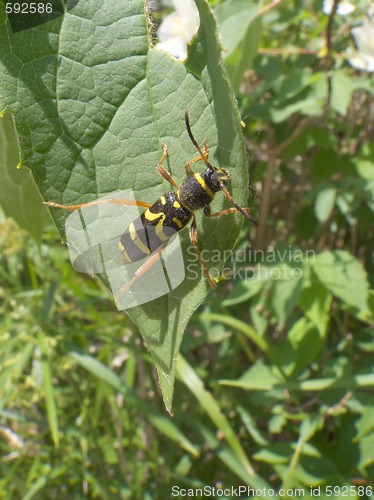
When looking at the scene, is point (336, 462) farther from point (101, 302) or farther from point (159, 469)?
point (101, 302)

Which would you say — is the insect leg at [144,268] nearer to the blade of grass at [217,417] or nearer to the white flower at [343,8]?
the blade of grass at [217,417]

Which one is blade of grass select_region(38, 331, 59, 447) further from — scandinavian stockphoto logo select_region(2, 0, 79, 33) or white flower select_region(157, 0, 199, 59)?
scandinavian stockphoto logo select_region(2, 0, 79, 33)

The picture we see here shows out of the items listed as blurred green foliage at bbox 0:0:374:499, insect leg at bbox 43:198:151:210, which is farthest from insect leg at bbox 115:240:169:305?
blurred green foliage at bbox 0:0:374:499

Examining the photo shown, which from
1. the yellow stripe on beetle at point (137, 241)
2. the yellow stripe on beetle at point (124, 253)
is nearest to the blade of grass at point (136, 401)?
the yellow stripe on beetle at point (137, 241)

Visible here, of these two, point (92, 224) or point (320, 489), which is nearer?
point (92, 224)

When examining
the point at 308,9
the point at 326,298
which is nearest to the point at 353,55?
the point at 308,9

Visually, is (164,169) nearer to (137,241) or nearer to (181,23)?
(137,241)
